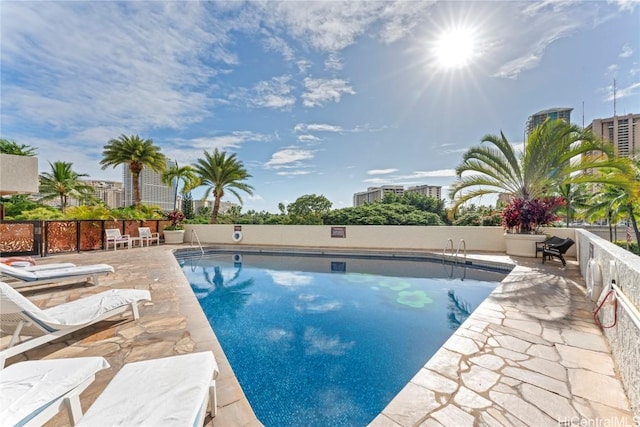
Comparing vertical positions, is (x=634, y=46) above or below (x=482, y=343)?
above

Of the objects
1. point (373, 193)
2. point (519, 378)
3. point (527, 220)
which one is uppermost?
point (373, 193)

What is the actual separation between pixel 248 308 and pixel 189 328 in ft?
7.17

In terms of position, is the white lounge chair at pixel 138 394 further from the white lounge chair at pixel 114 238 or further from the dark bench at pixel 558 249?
the white lounge chair at pixel 114 238

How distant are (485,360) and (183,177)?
66.6ft

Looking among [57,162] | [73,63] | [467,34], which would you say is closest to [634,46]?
[467,34]

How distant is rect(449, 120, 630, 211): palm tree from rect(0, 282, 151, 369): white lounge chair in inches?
398

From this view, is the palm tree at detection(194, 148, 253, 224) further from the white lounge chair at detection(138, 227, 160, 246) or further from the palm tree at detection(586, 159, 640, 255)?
the palm tree at detection(586, 159, 640, 255)

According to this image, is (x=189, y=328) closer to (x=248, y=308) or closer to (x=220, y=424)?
(x=220, y=424)

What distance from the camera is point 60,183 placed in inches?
832

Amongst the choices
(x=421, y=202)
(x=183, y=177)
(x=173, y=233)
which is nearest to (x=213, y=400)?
(x=173, y=233)

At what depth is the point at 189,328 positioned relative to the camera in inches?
134

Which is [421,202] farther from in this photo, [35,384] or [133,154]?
[35,384]

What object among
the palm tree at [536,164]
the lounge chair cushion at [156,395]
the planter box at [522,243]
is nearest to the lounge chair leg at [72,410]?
the lounge chair cushion at [156,395]

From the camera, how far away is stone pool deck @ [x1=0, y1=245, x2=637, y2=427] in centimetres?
196
